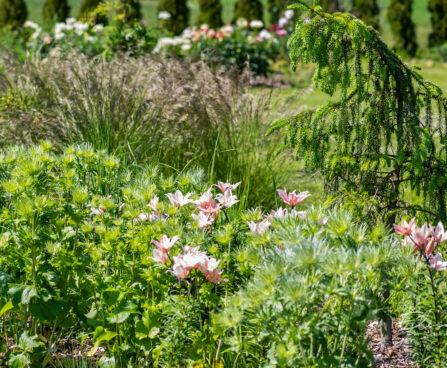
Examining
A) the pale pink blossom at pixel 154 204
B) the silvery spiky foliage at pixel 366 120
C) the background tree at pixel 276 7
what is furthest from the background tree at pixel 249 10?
the pale pink blossom at pixel 154 204

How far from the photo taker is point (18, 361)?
6.55ft

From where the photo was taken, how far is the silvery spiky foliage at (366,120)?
8.35ft

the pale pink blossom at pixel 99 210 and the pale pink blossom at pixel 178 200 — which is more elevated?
the pale pink blossom at pixel 178 200

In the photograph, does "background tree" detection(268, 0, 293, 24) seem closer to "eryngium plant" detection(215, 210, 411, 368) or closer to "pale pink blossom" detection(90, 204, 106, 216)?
"pale pink blossom" detection(90, 204, 106, 216)

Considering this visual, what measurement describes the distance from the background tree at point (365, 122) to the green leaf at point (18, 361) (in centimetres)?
154

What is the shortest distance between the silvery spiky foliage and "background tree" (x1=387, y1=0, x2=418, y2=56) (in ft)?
50.9

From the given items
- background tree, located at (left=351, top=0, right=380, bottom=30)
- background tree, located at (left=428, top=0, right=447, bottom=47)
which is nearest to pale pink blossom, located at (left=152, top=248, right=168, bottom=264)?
background tree, located at (left=351, top=0, right=380, bottom=30)

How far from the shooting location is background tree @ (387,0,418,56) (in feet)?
55.7

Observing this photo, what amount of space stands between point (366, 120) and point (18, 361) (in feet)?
6.24

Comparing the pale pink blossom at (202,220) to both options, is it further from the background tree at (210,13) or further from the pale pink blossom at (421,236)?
the background tree at (210,13)

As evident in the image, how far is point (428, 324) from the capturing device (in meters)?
1.97

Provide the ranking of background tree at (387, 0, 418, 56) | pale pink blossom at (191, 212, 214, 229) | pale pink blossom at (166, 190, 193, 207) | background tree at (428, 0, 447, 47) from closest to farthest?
1. pale pink blossom at (191, 212, 214, 229)
2. pale pink blossom at (166, 190, 193, 207)
3. background tree at (387, 0, 418, 56)
4. background tree at (428, 0, 447, 47)

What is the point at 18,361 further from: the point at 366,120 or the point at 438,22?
the point at 438,22

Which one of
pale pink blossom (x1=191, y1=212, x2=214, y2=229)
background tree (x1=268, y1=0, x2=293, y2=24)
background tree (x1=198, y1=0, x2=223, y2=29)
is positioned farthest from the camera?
background tree (x1=198, y1=0, x2=223, y2=29)
